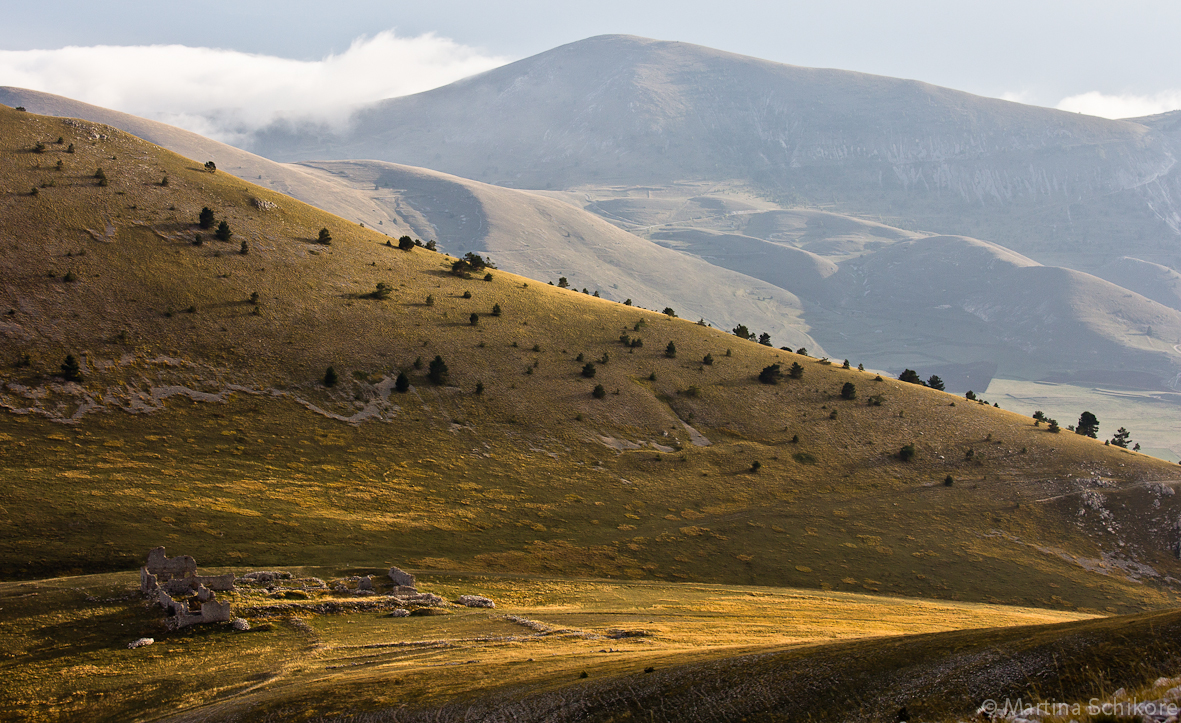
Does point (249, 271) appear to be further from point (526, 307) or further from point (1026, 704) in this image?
point (1026, 704)

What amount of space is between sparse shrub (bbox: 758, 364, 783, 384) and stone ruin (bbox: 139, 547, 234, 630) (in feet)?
350

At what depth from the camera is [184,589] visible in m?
45.6

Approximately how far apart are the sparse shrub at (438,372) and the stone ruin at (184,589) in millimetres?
67923

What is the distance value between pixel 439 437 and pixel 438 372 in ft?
51.2

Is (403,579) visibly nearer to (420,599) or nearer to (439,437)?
(420,599)

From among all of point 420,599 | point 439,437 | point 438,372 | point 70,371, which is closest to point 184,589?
point 420,599

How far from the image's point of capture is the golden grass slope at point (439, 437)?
73438 millimetres

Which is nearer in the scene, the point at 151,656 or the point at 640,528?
the point at 151,656

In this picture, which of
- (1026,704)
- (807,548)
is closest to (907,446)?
(807,548)

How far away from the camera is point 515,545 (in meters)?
76.6

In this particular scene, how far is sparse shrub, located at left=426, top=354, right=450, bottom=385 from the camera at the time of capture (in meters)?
115

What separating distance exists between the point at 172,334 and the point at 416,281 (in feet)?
153

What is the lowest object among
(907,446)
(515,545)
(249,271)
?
(515,545)

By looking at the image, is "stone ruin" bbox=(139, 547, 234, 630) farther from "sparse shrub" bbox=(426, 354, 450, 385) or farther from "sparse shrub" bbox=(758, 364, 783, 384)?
"sparse shrub" bbox=(758, 364, 783, 384)
